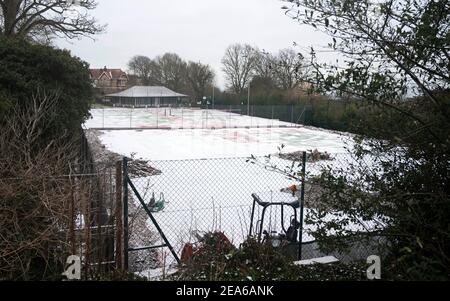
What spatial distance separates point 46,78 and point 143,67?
276 ft

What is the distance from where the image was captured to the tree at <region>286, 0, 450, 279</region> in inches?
114

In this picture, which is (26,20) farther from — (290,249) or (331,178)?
(331,178)

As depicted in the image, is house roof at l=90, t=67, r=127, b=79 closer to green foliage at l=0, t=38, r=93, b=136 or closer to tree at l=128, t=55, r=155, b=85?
tree at l=128, t=55, r=155, b=85

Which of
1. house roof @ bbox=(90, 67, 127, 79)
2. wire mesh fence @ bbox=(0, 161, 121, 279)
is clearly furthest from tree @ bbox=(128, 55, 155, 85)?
wire mesh fence @ bbox=(0, 161, 121, 279)

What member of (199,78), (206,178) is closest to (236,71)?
(199,78)

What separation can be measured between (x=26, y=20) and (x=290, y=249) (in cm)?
1966

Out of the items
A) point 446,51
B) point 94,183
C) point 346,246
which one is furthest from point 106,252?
point 446,51

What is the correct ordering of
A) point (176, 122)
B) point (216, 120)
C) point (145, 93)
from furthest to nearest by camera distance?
point (145, 93) < point (216, 120) < point (176, 122)

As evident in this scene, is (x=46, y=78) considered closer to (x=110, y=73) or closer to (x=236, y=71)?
(x=236, y=71)

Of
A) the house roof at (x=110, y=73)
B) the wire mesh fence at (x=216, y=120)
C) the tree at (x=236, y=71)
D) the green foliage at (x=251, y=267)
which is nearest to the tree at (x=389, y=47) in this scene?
the green foliage at (x=251, y=267)

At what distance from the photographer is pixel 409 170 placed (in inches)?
133

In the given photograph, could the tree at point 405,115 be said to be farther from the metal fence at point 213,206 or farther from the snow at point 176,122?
the snow at point 176,122

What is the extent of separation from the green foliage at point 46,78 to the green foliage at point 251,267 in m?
7.37

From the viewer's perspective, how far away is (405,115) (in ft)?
10.8
